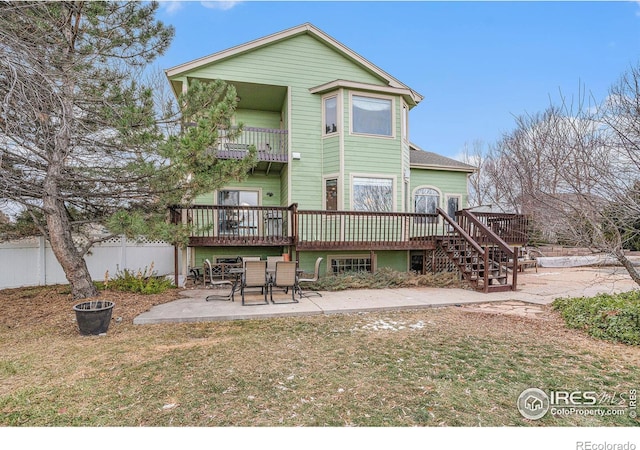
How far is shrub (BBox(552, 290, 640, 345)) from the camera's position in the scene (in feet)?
14.9

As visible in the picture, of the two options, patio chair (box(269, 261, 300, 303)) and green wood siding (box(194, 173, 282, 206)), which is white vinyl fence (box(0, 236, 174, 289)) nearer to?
green wood siding (box(194, 173, 282, 206))

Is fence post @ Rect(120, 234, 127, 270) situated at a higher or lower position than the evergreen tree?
lower

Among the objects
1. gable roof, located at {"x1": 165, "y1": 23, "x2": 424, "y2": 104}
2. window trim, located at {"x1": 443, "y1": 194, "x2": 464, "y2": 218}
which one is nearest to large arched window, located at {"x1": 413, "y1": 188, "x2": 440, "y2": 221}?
window trim, located at {"x1": 443, "y1": 194, "x2": 464, "y2": 218}

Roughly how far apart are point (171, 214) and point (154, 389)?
6.39 metres

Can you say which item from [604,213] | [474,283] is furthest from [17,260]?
[604,213]

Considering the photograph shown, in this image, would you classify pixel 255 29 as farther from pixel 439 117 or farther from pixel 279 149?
pixel 439 117

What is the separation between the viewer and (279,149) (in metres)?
10.9

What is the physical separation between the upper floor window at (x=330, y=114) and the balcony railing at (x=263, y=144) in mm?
1450

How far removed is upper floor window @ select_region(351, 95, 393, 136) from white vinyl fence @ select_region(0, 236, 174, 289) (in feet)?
26.8

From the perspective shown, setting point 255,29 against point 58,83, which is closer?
point 58,83

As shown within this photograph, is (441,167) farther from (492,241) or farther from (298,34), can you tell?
A: (298,34)

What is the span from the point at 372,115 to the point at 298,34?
382 cm

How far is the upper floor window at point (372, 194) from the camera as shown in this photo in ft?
35.3

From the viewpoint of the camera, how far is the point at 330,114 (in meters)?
10.9
